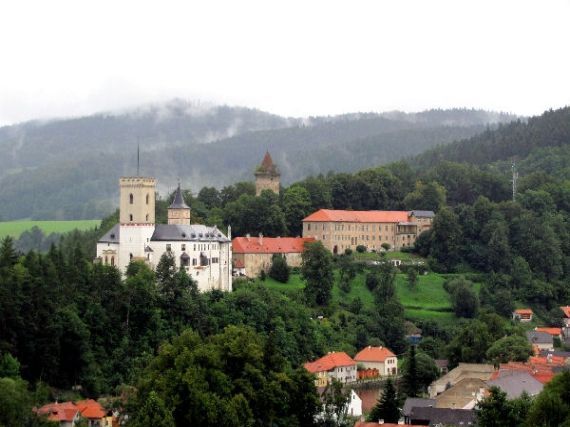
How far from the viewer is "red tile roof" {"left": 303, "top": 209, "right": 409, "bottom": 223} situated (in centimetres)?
10975

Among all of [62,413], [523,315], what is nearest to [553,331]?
[523,315]

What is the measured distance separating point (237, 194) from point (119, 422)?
5817 cm

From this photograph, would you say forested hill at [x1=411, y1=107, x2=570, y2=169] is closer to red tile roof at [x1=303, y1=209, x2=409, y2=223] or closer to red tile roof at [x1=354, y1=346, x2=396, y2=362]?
red tile roof at [x1=303, y1=209, x2=409, y2=223]

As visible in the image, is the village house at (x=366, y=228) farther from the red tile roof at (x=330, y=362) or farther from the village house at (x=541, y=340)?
the red tile roof at (x=330, y=362)

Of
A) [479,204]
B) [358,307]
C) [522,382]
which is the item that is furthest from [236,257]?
[522,382]

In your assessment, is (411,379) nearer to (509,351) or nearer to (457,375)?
(457,375)

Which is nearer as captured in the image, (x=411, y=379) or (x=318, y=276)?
(x=411, y=379)

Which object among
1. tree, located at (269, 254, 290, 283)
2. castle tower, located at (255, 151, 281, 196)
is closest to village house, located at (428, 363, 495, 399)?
tree, located at (269, 254, 290, 283)

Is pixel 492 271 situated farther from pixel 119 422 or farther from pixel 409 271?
pixel 119 422

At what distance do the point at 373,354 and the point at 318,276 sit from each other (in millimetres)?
10749

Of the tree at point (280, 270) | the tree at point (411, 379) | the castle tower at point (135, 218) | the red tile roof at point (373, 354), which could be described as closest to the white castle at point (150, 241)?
the castle tower at point (135, 218)

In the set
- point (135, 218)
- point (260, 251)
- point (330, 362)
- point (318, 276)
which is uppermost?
point (135, 218)

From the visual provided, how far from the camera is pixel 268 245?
334 feet

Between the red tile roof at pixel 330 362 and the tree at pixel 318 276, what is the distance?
11.0 m
